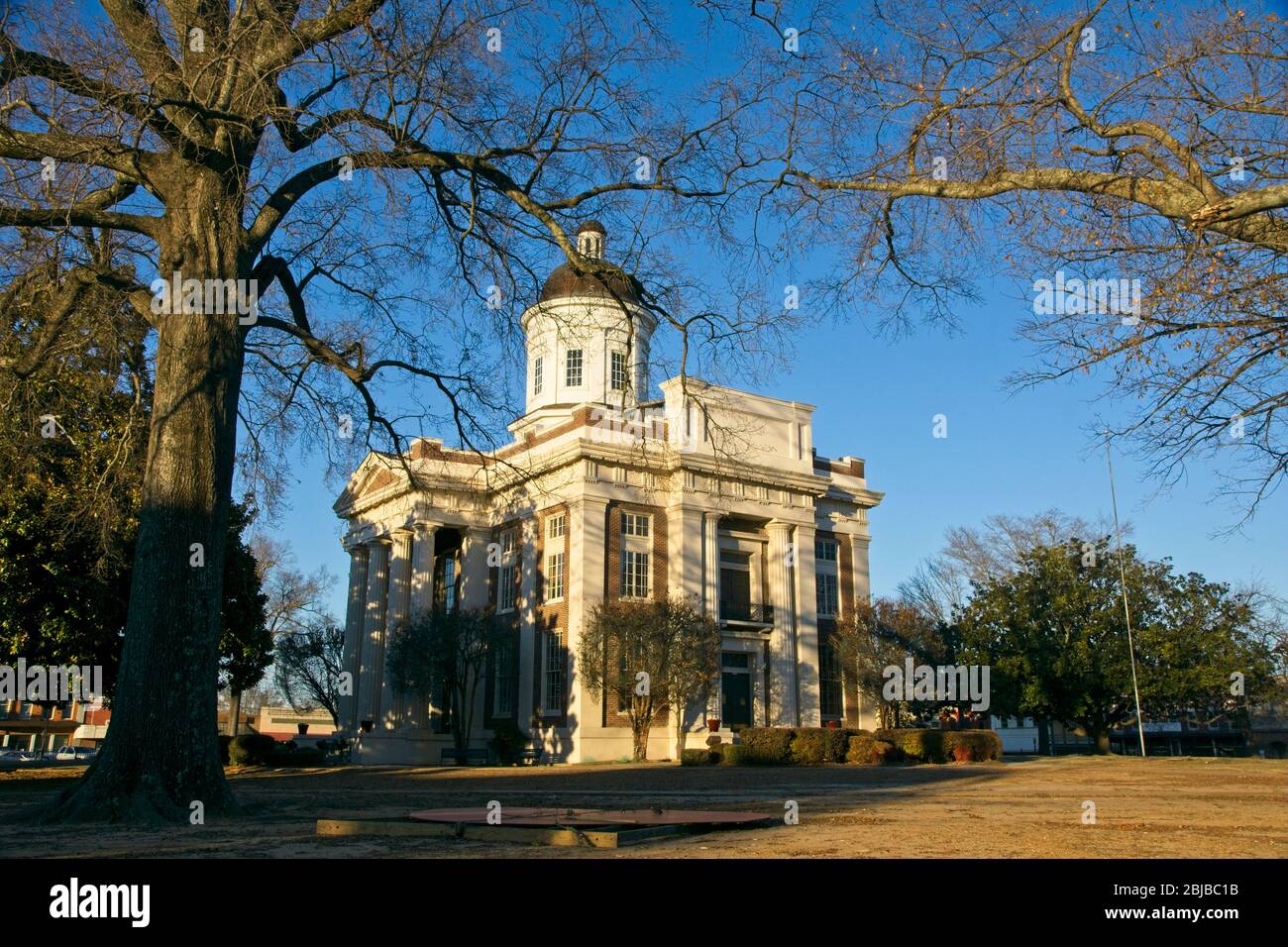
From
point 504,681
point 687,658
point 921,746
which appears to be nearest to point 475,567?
point 504,681

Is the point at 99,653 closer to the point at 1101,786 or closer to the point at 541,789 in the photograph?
the point at 541,789

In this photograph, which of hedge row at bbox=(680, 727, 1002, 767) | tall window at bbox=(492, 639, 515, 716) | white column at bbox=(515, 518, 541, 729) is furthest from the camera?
tall window at bbox=(492, 639, 515, 716)

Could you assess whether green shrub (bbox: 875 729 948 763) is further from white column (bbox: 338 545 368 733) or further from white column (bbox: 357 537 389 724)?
white column (bbox: 338 545 368 733)

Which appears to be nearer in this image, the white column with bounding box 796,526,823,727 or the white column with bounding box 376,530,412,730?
the white column with bounding box 796,526,823,727

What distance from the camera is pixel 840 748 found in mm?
34312

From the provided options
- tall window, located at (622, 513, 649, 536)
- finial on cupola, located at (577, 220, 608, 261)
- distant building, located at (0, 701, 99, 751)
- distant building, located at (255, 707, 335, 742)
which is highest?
finial on cupola, located at (577, 220, 608, 261)

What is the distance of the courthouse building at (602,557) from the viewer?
129 feet

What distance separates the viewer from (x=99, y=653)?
2653 centimetres

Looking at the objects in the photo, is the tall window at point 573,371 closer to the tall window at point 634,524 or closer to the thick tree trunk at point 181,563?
the tall window at point 634,524

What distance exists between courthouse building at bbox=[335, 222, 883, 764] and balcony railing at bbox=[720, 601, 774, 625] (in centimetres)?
8

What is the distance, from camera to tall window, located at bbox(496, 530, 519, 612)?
43.9 meters

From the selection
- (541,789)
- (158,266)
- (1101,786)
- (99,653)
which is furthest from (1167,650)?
(158,266)

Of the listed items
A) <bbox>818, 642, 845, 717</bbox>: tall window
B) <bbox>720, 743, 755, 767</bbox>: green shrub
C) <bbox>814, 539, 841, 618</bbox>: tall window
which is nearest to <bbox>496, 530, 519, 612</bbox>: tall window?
<bbox>814, 539, 841, 618</bbox>: tall window

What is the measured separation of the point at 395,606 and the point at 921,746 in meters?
22.7
